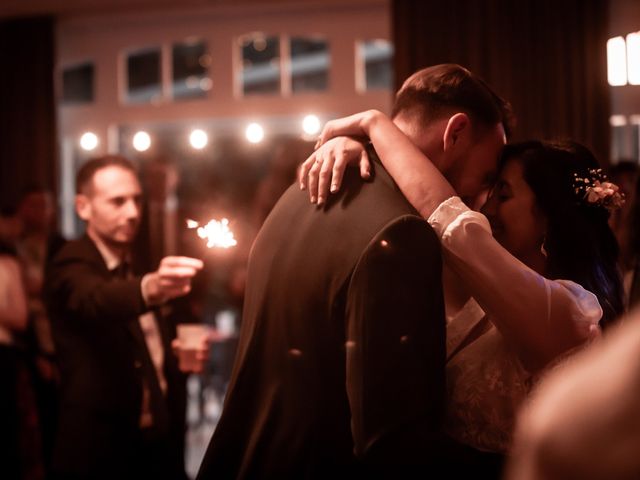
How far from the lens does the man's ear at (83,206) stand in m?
2.95

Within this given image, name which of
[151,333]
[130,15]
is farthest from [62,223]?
[151,333]

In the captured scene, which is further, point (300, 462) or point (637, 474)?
point (300, 462)

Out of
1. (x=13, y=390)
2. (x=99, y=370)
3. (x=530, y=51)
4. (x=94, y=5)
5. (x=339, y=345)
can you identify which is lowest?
(x=13, y=390)

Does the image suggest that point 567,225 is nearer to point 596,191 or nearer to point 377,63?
point 596,191

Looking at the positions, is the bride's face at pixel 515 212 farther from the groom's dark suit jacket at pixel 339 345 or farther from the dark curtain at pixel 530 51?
the dark curtain at pixel 530 51

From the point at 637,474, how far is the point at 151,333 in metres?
2.54

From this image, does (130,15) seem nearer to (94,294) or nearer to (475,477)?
(94,294)

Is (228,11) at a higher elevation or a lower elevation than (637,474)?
higher

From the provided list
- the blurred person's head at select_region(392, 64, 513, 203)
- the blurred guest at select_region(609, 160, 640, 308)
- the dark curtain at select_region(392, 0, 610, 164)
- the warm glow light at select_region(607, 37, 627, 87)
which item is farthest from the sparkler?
the warm glow light at select_region(607, 37, 627, 87)

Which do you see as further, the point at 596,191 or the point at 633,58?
the point at 633,58

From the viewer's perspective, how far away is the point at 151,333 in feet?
9.38

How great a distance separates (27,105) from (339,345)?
20.3 feet

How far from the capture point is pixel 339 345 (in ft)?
4.20

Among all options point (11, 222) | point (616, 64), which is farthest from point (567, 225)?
point (616, 64)
